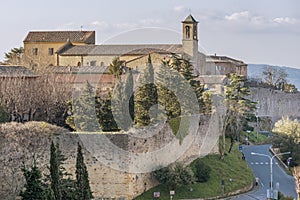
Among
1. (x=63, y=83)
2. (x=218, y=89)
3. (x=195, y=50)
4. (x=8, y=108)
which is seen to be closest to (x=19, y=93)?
(x=8, y=108)

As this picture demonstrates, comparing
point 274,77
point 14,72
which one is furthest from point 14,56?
point 274,77

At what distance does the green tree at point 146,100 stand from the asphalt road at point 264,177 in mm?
6182

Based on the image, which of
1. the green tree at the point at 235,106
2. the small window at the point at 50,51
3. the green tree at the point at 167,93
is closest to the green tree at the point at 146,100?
the green tree at the point at 167,93

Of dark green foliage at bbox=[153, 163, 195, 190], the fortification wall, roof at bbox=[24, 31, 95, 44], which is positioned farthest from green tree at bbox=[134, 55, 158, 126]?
the fortification wall

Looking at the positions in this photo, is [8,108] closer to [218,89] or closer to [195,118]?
[195,118]

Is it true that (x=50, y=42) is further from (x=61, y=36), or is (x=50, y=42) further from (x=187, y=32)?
(x=187, y=32)

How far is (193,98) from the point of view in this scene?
1804 inches

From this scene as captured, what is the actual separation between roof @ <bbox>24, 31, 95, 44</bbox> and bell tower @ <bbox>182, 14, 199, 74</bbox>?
1292 cm

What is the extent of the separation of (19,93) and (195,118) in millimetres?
10411

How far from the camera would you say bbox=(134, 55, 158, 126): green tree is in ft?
132

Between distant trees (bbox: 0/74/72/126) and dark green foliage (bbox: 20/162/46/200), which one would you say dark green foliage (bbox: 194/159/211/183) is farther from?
dark green foliage (bbox: 20/162/46/200)

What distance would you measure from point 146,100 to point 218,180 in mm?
5755

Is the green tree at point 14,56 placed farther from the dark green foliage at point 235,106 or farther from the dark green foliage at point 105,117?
the dark green foliage at point 105,117

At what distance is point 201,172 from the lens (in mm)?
39125
